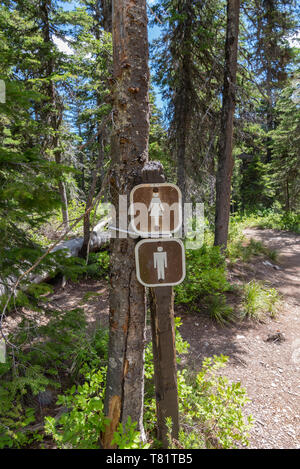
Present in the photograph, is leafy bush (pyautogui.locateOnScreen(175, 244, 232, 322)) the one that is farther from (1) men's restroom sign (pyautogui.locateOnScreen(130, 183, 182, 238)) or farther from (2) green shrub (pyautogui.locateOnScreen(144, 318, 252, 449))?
(1) men's restroom sign (pyautogui.locateOnScreen(130, 183, 182, 238))

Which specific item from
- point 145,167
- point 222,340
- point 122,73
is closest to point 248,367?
point 222,340

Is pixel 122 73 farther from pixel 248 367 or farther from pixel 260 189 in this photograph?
pixel 260 189

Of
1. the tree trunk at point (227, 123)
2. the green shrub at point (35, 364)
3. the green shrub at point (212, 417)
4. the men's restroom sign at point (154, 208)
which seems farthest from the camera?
the tree trunk at point (227, 123)

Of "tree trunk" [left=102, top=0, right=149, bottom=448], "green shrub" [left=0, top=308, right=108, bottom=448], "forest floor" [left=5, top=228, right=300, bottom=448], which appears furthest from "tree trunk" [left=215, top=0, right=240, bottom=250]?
"tree trunk" [left=102, top=0, right=149, bottom=448]

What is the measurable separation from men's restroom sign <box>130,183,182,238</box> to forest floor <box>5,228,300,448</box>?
1307 mm

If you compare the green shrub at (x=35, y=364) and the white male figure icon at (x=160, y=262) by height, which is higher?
the white male figure icon at (x=160, y=262)

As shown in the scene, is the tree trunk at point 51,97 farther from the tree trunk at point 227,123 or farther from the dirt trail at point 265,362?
the dirt trail at point 265,362

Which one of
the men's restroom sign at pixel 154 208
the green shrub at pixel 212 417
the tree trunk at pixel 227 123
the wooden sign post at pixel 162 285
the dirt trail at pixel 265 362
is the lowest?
the dirt trail at pixel 265 362

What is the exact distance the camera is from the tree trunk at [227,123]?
6.19m

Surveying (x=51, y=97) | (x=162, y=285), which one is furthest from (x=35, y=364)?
(x=51, y=97)

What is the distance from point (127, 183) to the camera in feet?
5.98

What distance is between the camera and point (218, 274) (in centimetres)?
539

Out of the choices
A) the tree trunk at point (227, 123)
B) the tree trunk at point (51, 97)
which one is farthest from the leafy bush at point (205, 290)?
the tree trunk at point (51, 97)
